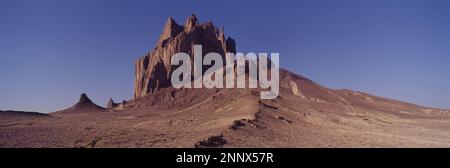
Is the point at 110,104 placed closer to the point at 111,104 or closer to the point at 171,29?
the point at 111,104

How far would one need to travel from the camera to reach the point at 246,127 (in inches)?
1300

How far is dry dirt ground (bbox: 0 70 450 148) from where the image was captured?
2793 cm

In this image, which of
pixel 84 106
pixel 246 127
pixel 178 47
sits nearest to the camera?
pixel 246 127

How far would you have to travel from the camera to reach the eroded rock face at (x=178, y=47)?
13475 cm

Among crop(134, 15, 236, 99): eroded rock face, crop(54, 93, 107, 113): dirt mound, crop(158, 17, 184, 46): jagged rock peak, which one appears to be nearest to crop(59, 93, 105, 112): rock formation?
crop(54, 93, 107, 113): dirt mound

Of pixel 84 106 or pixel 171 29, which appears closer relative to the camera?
pixel 84 106

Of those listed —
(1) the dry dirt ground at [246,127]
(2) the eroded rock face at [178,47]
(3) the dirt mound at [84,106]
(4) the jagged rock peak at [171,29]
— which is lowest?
(1) the dry dirt ground at [246,127]

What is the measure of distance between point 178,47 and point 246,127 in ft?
345

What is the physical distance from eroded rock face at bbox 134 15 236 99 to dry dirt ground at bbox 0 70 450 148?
11628 millimetres

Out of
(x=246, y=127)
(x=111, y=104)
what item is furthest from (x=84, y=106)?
(x=246, y=127)

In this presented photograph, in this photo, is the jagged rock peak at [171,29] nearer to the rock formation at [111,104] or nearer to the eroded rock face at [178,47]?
the eroded rock face at [178,47]

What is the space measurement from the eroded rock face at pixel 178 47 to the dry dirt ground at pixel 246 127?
11.6m

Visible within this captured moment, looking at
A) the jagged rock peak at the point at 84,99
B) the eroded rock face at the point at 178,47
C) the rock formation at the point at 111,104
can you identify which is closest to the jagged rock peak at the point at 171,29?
the eroded rock face at the point at 178,47
